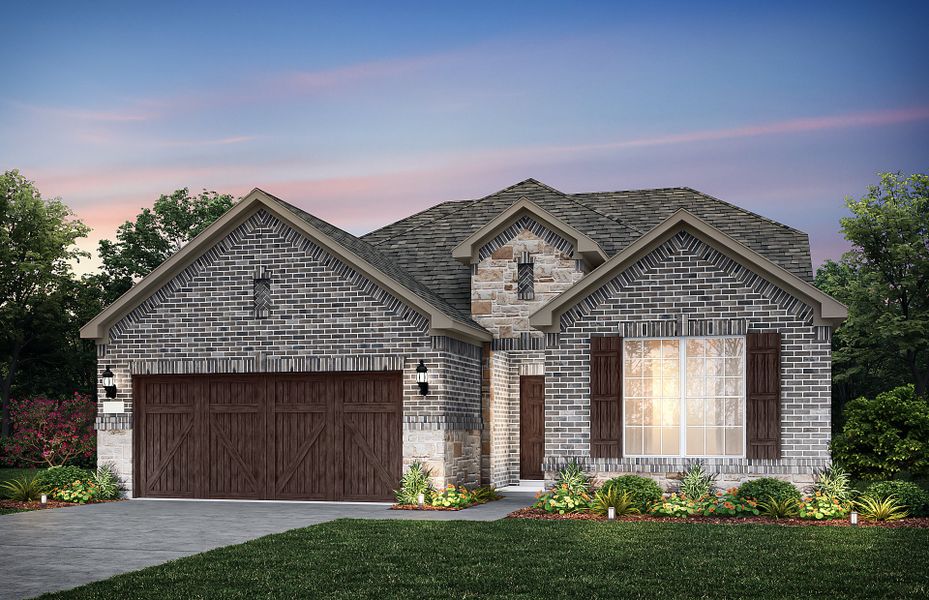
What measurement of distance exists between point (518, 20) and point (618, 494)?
31.1 feet

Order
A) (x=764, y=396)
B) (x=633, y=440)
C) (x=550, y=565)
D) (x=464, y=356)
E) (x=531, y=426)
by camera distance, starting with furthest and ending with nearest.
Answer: (x=531, y=426)
(x=464, y=356)
(x=633, y=440)
(x=764, y=396)
(x=550, y=565)

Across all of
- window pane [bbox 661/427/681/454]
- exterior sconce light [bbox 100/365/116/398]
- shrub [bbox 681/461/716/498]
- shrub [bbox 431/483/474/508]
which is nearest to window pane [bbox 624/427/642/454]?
window pane [bbox 661/427/681/454]

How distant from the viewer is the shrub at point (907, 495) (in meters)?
16.2

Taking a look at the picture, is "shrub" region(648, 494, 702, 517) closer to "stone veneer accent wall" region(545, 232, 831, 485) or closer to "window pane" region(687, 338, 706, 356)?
"stone veneer accent wall" region(545, 232, 831, 485)

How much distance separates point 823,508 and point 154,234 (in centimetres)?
3401

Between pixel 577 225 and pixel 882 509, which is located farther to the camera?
pixel 577 225

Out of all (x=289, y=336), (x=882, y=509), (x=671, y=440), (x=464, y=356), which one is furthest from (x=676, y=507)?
(x=289, y=336)

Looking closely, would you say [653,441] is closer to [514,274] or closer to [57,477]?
[514,274]

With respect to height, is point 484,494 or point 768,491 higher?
point 768,491

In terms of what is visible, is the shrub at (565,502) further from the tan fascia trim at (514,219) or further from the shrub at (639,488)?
the tan fascia trim at (514,219)

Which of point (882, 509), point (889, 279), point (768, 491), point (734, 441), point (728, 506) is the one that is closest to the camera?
point (882, 509)

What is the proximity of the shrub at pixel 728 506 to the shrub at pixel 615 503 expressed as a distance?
1.12 meters

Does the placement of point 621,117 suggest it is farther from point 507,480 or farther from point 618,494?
point 618,494

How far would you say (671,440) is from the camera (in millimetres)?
18141
